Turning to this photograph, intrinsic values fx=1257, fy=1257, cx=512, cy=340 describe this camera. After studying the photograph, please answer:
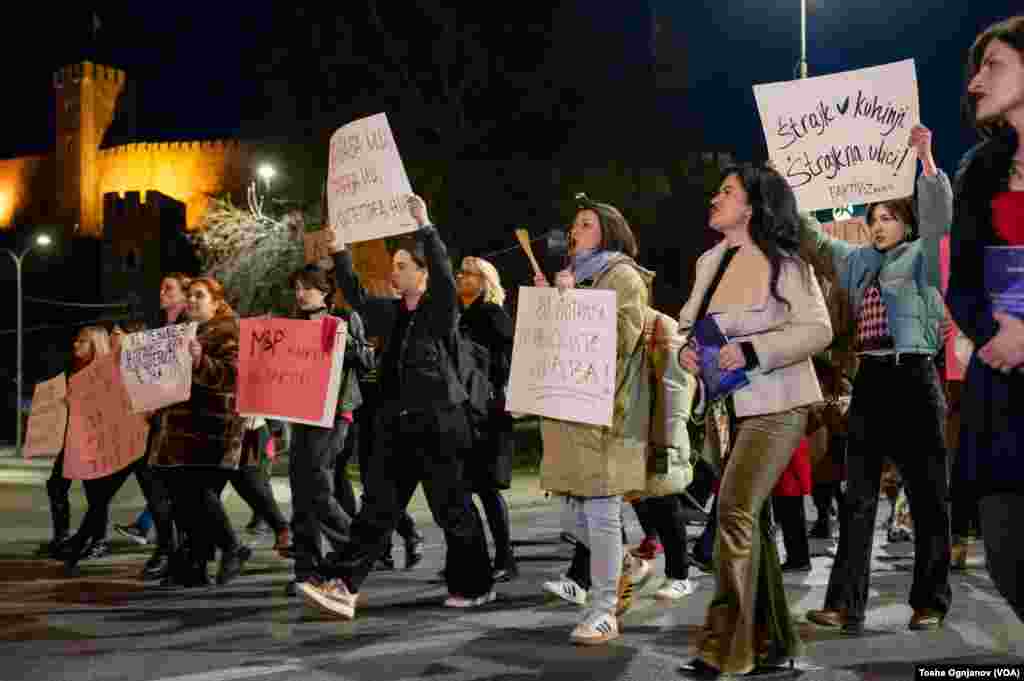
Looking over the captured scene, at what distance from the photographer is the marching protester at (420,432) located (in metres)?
6.13

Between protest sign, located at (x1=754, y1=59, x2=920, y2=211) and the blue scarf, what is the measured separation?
132cm

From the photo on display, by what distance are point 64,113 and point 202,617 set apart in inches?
3206

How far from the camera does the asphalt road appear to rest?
16.1 ft

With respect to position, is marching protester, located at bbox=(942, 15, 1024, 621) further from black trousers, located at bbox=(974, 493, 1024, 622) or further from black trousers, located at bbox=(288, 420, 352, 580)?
black trousers, located at bbox=(288, 420, 352, 580)

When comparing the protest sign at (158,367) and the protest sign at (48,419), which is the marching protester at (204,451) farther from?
the protest sign at (48,419)

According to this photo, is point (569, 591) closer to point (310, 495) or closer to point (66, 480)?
point (310, 495)

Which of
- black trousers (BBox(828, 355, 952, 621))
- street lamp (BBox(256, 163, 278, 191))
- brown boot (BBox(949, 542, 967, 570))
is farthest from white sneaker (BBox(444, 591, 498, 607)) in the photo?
street lamp (BBox(256, 163, 278, 191))

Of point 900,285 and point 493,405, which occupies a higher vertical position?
point 900,285

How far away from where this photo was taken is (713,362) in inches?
185

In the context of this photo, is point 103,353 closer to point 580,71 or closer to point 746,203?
point 746,203

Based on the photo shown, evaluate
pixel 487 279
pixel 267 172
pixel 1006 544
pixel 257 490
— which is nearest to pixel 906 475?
pixel 1006 544

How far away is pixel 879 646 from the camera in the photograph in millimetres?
5250

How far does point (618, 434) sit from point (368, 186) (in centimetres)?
A: 197

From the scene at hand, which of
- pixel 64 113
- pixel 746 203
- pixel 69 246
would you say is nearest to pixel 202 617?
pixel 746 203
